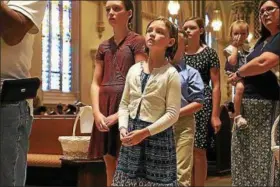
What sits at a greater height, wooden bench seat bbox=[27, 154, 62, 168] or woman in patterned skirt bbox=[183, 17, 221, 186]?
woman in patterned skirt bbox=[183, 17, 221, 186]

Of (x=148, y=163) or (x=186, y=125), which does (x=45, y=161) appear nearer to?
(x=186, y=125)

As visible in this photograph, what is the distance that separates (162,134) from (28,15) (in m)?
1.15

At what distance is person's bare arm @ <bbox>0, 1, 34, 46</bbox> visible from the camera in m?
1.79

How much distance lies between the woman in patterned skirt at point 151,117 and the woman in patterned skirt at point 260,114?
2.01ft

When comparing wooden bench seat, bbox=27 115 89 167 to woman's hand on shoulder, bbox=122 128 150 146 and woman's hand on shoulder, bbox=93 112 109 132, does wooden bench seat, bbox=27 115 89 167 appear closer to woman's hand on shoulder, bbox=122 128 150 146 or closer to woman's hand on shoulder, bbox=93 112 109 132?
woman's hand on shoulder, bbox=93 112 109 132

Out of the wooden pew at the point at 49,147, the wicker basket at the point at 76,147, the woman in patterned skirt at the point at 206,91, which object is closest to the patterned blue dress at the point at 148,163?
the woman in patterned skirt at the point at 206,91

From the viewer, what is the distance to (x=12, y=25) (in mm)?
1826

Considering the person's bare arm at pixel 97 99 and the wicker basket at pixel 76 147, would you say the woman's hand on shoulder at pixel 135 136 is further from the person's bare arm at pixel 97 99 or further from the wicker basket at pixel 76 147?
the wicker basket at pixel 76 147

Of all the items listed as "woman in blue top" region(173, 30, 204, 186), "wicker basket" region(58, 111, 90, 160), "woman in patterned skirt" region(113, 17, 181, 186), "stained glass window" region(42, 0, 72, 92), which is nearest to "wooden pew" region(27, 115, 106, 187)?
"wicker basket" region(58, 111, 90, 160)

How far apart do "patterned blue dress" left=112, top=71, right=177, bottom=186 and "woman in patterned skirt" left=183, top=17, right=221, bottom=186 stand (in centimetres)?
131

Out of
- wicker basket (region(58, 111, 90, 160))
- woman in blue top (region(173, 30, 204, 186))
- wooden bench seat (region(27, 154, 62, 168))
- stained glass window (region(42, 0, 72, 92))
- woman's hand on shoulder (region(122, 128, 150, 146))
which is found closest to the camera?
woman's hand on shoulder (region(122, 128, 150, 146))

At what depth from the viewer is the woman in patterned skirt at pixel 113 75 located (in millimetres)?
3229

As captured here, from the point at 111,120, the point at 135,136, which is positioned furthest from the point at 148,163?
the point at 111,120

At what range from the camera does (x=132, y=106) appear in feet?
9.33
